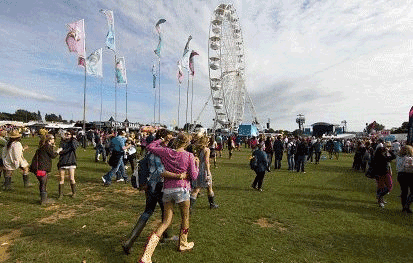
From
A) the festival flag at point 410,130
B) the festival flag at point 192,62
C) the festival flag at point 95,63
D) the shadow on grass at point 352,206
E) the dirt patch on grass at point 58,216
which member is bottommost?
the shadow on grass at point 352,206

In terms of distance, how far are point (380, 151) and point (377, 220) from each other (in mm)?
2301

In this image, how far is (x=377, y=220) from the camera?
23.4ft

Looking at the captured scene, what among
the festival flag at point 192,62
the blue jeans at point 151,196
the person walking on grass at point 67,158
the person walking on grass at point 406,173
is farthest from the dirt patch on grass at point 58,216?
the festival flag at point 192,62

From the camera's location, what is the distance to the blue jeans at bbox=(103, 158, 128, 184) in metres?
9.92

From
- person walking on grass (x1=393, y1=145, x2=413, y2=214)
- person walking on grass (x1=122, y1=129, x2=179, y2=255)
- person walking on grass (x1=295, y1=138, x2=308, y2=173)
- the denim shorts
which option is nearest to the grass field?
person walking on grass (x1=122, y1=129, x2=179, y2=255)

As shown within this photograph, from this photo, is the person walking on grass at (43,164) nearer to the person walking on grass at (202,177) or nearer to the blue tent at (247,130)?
the person walking on grass at (202,177)

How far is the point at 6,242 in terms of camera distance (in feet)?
16.0

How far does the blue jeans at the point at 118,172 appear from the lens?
32.6 feet

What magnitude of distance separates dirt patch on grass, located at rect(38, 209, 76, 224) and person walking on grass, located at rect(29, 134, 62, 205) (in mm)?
946

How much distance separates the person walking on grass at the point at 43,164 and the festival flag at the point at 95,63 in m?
→ 18.7

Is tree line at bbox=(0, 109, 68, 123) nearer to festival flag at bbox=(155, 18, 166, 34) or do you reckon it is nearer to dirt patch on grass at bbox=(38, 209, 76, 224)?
festival flag at bbox=(155, 18, 166, 34)

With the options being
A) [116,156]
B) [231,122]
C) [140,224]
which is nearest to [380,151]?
[140,224]

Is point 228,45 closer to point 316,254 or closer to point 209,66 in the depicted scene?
point 209,66

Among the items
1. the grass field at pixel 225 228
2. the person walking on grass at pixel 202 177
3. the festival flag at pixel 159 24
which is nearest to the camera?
the grass field at pixel 225 228
